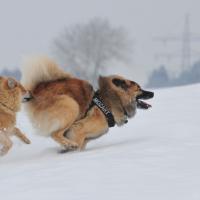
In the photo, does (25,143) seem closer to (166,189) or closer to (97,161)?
(97,161)

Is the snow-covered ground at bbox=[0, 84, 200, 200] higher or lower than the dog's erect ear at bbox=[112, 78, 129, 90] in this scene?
higher

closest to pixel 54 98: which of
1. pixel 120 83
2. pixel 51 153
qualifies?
pixel 51 153

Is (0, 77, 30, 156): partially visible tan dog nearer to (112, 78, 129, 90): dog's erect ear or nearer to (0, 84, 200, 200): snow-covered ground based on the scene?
(0, 84, 200, 200): snow-covered ground

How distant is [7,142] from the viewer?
6.94 meters

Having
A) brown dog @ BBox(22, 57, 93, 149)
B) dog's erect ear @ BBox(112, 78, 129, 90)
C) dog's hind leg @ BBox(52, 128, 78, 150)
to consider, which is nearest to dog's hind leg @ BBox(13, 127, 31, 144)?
brown dog @ BBox(22, 57, 93, 149)

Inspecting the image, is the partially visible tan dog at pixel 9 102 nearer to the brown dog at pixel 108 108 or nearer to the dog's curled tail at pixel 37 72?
the dog's curled tail at pixel 37 72

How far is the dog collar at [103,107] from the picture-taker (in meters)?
7.27

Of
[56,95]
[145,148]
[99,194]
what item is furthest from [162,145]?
[99,194]

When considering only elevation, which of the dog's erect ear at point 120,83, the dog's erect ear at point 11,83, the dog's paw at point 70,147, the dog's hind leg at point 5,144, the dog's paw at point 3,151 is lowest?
the dog's paw at point 70,147

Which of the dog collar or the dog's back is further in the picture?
the dog collar

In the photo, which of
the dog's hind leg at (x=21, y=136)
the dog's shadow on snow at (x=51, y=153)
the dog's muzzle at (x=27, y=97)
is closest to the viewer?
the dog's shadow on snow at (x=51, y=153)

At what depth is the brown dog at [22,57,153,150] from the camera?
23.0 ft

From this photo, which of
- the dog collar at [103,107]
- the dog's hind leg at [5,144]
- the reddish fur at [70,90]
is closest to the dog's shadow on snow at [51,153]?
the dog's hind leg at [5,144]

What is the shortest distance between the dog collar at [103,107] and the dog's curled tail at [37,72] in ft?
1.69
